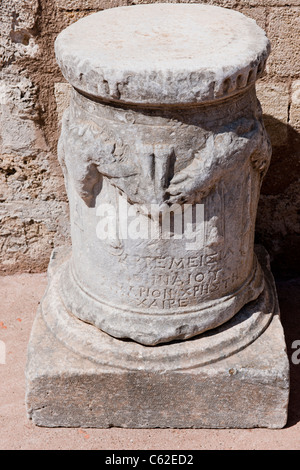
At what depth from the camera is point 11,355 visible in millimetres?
3910

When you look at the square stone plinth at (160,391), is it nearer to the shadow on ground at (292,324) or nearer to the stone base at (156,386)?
the stone base at (156,386)

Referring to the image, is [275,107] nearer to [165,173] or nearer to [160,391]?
[165,173]

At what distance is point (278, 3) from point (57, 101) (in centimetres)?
137

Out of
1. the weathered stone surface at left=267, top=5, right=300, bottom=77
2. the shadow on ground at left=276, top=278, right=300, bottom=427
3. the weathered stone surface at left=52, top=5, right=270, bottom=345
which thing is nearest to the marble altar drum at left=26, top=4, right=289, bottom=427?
the weathered stone surface at left=52, top=5, right=270, bottom=345

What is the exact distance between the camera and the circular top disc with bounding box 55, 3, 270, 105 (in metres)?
2.81

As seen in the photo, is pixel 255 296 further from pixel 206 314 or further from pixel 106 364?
pixel 106 364

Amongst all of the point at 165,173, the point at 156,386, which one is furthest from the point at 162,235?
the point at 156,386

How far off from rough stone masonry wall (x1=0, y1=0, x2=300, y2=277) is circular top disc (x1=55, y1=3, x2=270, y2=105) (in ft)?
1.78

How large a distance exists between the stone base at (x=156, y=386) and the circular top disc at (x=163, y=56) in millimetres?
1244

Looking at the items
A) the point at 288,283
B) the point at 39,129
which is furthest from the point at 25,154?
the point at 288,283

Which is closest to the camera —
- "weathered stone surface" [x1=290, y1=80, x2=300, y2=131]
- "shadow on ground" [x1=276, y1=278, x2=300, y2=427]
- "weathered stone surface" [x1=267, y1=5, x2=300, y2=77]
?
"shadow on ground" [x1=276, y1=278, x2=300, y2=427]

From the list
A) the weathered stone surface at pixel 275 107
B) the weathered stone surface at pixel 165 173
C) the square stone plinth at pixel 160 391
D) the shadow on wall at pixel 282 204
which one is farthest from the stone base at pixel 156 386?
the weathered stone surface at pixel 275 107

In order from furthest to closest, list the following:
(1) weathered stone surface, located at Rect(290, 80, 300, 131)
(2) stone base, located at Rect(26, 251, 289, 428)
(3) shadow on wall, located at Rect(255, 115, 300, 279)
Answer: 1. (3) shadow on wall, located at Rect(255, 115, 300, 279)
2. (1) weathered stone surface, located at Rect(290, 80, 300, 131)
3. (2) stone base, located at Rect(26, 251, 289, 428)

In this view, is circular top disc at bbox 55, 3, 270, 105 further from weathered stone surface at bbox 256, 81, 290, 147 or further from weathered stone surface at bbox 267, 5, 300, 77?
weathered stone surface at bbox 256, 81, 290, 147
